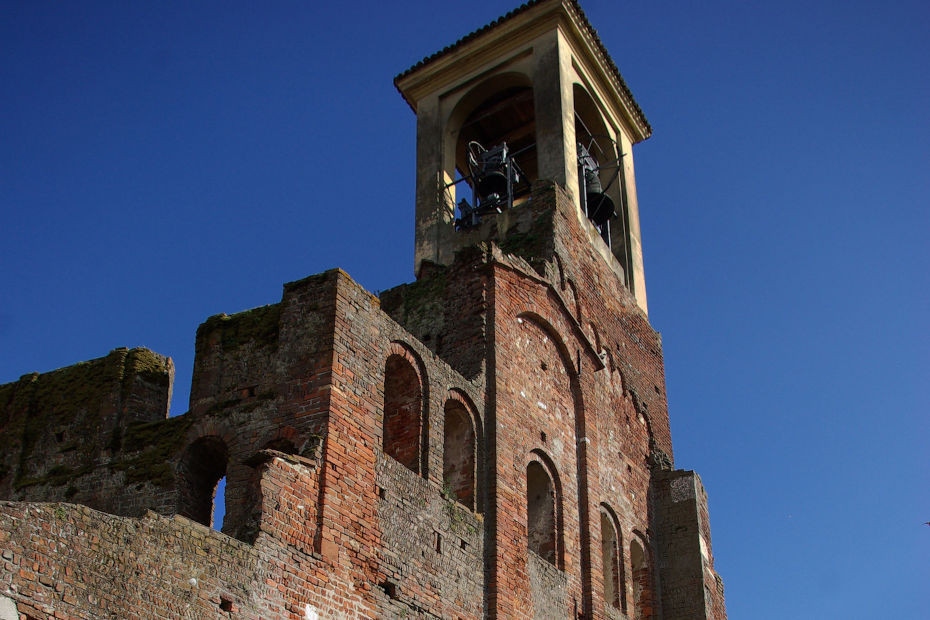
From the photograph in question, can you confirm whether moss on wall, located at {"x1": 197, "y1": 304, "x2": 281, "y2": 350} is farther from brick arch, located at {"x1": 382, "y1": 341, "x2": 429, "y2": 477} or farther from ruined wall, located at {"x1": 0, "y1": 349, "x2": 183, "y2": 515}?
brick arch, located at {"x1": 382, "y1": 341, "x2": 429, "y2": 477}

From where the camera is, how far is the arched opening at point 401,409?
1295 centimetres

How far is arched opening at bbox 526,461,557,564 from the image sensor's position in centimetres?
1505

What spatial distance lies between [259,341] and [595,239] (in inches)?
343

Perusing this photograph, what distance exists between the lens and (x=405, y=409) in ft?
43.1

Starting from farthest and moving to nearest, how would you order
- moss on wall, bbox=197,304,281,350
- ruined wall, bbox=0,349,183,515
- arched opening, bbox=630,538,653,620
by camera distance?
arched opening, bbox=630,538,653,620, moss on wall, bbox=197,304,281,350, ruined wall, bbox=0,349,183,515

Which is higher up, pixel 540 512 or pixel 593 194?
pixel 593 194

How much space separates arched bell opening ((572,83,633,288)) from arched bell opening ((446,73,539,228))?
3.25ft

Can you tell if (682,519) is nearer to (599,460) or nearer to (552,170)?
(599,460)

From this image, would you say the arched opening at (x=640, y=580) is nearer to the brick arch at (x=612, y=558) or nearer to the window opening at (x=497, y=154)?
the brick arch at (x=612, y=558)

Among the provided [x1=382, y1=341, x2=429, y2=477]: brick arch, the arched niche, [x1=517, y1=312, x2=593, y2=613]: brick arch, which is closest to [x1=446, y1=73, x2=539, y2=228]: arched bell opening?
the arched niche

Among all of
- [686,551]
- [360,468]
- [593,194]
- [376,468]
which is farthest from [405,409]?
[593,194]

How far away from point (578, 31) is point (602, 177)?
9.55 feet

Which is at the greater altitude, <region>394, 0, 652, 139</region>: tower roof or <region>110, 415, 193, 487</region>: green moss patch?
<region>394, 0, 652, 139</region>: tower roof

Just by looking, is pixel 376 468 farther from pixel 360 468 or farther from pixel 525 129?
pixel 525 129
